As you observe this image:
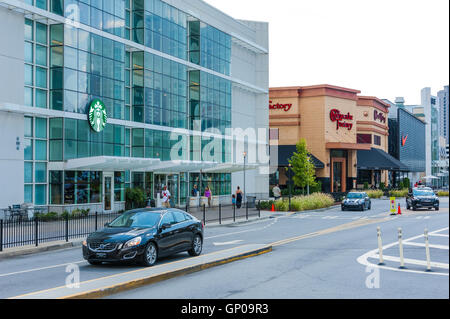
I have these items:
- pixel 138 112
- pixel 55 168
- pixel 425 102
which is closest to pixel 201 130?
pixel 138 112

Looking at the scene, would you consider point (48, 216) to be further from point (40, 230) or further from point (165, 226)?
point (165, 226)

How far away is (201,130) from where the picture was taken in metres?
46.8

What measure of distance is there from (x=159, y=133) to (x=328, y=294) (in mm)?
31922

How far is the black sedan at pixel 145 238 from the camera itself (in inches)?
547

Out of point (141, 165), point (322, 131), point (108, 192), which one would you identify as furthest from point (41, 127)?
point (322, 131)

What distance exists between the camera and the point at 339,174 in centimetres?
7131

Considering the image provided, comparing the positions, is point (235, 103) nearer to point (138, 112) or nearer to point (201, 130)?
point (201, 130)

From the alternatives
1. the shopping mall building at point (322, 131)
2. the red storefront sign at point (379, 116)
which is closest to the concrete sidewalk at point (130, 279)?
the shopping mall building at point (322, 131)

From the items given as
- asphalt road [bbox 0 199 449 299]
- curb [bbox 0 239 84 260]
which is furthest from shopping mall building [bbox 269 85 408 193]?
asphalt road [bbox 0 199 449 299]

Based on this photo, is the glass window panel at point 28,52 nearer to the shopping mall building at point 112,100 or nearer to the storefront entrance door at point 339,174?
the shopping mall building at point 112,100

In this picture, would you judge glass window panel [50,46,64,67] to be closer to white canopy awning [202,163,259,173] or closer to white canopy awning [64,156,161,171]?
white canopy awning [64,156,161,171]

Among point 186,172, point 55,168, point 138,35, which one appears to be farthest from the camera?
point 186,172
